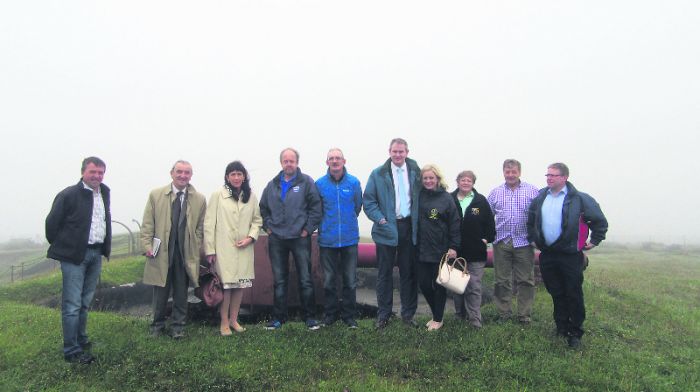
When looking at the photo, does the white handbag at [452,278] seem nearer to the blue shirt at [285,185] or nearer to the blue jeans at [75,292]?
the blue shirt at [285,185]

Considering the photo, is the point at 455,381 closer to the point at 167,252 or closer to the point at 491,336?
the point at 491,336

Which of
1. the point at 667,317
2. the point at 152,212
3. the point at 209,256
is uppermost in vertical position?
the point at 152,212

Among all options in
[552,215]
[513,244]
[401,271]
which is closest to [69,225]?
[401,271]

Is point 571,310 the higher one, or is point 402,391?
point 571,310

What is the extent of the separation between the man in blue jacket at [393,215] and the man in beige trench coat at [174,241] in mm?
2365

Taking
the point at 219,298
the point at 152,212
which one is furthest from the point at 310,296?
the point at 152,212

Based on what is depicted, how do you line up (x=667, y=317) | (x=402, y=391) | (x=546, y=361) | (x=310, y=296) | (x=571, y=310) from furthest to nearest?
(x=667, y=317)
(x=310, y=296)
(x=571, y=310)
(x=546, y=361)
(x=402, y=391)

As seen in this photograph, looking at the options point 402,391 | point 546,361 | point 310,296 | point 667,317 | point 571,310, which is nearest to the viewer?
point 402,391

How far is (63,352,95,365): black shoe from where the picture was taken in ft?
16.5

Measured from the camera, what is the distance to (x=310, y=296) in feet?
20.0

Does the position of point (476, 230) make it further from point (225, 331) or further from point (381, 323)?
point (225, 331)

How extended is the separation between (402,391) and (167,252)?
338 centimetres

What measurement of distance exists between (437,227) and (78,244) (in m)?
4.38

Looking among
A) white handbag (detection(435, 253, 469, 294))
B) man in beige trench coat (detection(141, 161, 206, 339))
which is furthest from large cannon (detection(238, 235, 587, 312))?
white handbag (detection(435, 253, 469, 294))
